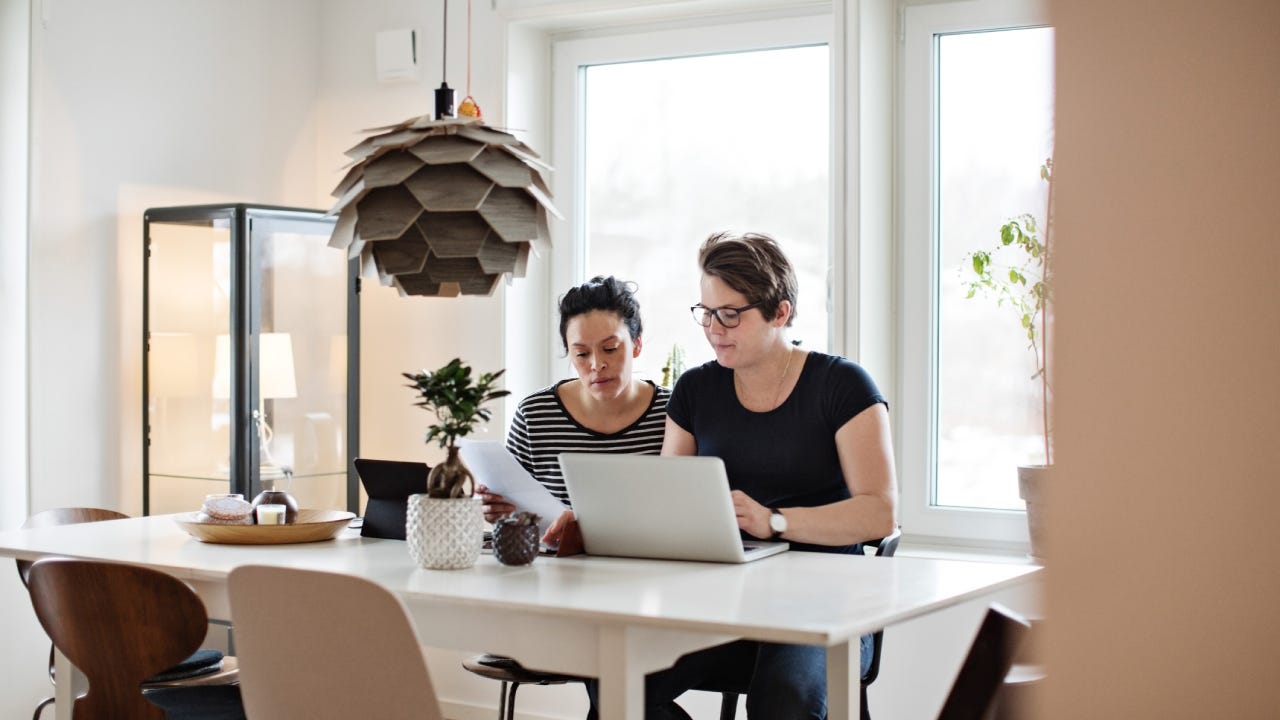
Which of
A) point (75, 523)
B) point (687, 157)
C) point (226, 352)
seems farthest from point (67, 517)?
point (687, 157)

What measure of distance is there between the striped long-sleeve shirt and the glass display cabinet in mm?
949

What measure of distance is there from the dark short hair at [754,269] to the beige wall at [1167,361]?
6.99 ft

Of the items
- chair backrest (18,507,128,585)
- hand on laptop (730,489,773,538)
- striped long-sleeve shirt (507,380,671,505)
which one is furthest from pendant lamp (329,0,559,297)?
chair backrest (18,507,128,585)

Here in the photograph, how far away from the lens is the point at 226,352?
11.7ft

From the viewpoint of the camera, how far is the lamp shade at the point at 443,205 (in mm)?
1990

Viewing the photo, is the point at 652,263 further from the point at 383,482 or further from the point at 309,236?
the point at 383,482

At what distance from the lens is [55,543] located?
8.05 ft

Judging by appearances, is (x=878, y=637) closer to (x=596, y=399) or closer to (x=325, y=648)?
(x=596, y=399)

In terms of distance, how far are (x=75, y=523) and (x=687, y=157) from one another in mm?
2059

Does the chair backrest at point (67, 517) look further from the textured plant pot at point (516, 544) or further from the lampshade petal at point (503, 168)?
the lampshade petal at point (503, 168)

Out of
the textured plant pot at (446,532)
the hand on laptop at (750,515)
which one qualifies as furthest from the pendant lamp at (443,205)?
the hand on laptop at (750,515)

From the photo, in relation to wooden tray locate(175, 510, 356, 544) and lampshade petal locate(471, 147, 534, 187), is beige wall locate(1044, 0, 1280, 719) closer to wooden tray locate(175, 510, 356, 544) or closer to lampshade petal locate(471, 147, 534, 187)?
lampshade petal locate(471, 147, 534, 187)

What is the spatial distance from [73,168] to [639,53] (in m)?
1.72

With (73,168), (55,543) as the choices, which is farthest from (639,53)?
(55,543)
